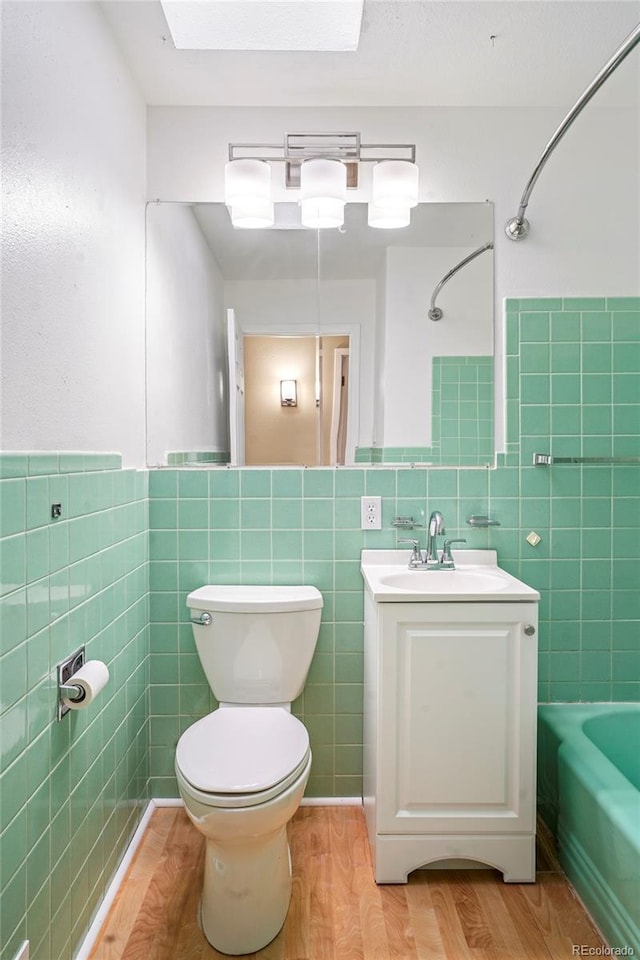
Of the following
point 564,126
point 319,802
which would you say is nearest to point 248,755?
point 319,802

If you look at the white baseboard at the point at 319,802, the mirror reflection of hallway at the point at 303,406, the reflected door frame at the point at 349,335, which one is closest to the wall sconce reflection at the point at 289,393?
the mirror reflection of hallway at the point at 303,406

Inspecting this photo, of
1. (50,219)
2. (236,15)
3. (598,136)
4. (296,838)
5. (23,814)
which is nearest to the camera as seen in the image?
(23,814)

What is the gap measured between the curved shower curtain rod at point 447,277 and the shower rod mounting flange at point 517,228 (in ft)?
0.23

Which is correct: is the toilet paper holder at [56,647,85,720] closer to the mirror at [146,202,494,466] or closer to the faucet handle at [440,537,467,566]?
the mirror at [146,202,494,466]

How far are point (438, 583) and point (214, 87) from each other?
1803mm

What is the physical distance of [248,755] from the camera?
1514mm

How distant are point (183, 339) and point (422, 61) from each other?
3.80 feet

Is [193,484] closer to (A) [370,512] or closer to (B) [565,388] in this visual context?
(A) [370,512]

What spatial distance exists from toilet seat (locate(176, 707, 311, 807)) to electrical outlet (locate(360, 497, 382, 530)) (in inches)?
26.5

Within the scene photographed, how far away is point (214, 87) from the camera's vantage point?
1930 millimetres

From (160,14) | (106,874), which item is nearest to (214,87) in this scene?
(160,14)

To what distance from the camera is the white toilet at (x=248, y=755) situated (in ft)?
4.54

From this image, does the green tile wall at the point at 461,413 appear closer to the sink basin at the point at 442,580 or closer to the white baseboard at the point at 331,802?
the sink basin at the point at 442,580

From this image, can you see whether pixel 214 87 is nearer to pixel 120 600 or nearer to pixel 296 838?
pixel 120 600
